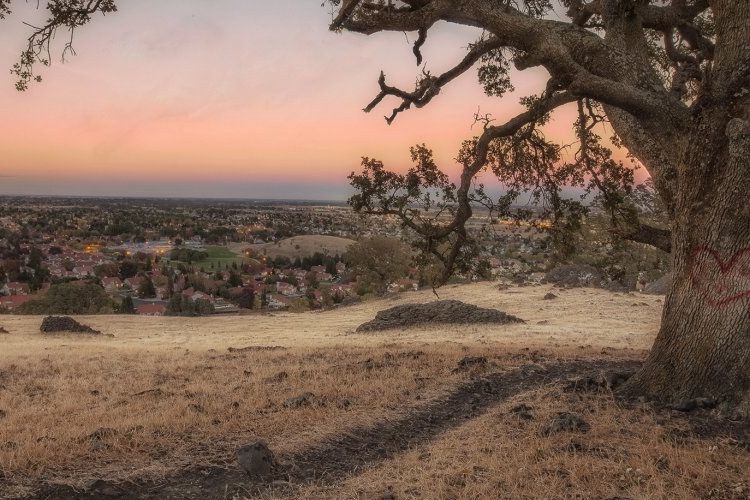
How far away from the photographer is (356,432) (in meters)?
8.15

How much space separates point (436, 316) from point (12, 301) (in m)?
48.6

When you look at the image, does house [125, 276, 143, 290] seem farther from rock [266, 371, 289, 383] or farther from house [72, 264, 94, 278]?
rock [266, 371, 289, 383]

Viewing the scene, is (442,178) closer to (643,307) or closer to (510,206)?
(510,206)

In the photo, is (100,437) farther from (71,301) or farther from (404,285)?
(71,301)

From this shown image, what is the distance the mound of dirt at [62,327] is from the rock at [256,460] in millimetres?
27378

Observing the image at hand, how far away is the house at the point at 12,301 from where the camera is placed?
5279cm

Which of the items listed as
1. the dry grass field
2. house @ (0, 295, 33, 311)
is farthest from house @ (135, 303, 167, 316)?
the dry grass field

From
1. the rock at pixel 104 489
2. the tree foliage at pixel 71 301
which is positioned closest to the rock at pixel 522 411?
the rock at pixel 104 489

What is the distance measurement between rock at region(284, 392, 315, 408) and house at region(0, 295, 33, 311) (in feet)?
169

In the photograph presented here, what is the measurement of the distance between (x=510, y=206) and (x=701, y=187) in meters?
5.23

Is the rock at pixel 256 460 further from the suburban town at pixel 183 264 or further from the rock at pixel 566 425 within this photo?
the suburban town at pixel 183 264

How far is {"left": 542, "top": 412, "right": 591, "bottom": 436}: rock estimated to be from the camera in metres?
7.16

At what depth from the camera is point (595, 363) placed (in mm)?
12688

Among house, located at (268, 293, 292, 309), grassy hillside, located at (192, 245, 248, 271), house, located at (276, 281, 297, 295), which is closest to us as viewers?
house, located at (268, 293, 292, 309)
